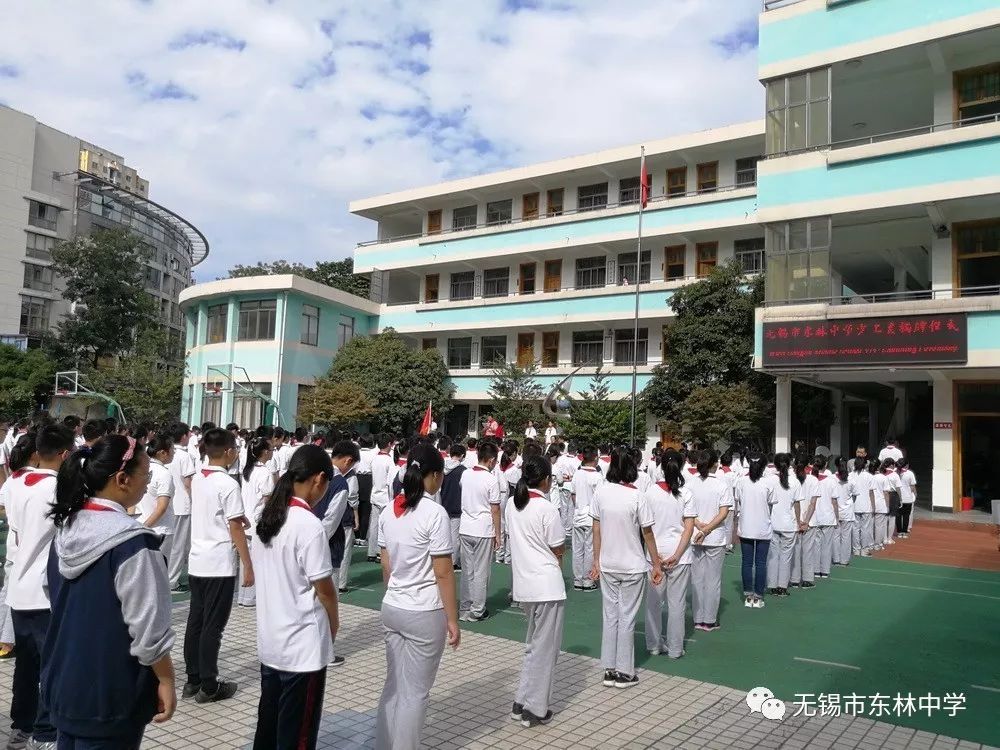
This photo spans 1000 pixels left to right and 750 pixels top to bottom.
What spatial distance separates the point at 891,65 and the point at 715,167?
29.8 ft

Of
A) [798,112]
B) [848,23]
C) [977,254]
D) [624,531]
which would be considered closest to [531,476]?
[624,531]

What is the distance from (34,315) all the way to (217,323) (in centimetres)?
2454

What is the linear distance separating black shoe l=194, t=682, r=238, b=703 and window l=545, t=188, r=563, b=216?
1033 inches

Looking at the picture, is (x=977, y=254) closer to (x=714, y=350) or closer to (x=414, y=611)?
(x=714, y=350)

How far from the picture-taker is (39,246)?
48062mm

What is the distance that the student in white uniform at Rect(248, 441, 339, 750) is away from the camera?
3342 mm

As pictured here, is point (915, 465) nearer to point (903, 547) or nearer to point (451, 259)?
point (903, 547)

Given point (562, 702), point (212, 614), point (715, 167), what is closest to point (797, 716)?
Result: point (562, 702)

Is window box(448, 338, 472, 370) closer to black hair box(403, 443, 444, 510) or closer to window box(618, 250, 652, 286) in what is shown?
window box(618, 250, 652, 286)

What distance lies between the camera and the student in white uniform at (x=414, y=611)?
388 cm

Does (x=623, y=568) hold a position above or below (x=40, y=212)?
below

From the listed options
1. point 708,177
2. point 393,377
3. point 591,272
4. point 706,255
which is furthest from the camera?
point 591,272

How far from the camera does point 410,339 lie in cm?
3259

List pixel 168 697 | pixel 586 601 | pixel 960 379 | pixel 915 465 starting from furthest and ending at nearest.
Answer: pixel 915 465
pixel 960 379
pixel 586 601
pixel 168 697
